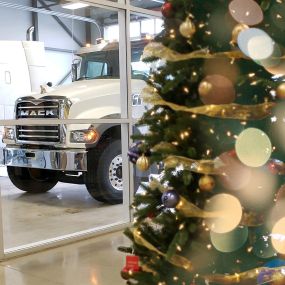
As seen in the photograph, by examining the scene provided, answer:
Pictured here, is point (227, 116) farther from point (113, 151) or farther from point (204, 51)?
point (113, 151)

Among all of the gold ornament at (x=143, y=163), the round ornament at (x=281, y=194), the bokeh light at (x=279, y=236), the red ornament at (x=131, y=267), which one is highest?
the gold ornament at (x=143, y=163)

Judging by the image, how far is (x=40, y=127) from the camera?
530cm

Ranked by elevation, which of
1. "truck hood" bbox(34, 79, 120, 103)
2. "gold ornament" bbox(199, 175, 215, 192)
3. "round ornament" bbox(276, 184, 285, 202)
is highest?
"truck hood" bbox(34, 79, 120, 103)

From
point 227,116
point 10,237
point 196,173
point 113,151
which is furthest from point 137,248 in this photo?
point 113,151

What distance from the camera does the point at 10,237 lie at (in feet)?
13.9

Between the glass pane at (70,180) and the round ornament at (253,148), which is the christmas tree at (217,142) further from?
the glass pane at (70,180)

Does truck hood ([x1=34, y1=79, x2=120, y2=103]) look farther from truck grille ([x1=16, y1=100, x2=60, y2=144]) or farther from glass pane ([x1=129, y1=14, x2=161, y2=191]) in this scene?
glass pane ([x1=129, y1=14, x2=161, y2=191])

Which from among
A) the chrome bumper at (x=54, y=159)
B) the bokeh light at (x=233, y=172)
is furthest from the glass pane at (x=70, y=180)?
the bokeh light at (x=233, y=172)

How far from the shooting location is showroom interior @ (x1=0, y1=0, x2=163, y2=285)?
4039 mm

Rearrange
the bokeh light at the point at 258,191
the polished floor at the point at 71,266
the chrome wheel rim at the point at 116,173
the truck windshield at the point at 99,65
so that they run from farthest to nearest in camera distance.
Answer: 1. the truck windshield at the point at 99,65
2. the chrome wheel rim at the point at 116,173
3. the polished floor at the point at 71,266
4. the bokeh light at the point at 258,191

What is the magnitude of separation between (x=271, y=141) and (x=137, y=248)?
2.39 feet

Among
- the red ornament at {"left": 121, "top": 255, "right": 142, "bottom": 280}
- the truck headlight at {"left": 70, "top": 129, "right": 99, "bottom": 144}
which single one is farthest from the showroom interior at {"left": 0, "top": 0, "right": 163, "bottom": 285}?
the red ornament at {"left": 121, "top": 255, "right": 142, "bottom": 280}

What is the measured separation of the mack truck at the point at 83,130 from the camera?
5.07 m

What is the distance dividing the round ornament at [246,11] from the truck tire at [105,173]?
144 inches
